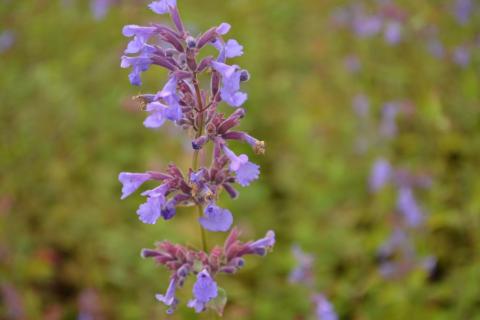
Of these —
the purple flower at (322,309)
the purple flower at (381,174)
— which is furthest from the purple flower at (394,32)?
the purple flower at (322,309)

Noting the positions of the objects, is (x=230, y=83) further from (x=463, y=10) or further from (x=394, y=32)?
(x=463, y=10)

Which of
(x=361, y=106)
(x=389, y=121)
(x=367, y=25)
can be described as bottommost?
(x=389, y=121)

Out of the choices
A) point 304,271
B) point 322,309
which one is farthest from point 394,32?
point 322,309

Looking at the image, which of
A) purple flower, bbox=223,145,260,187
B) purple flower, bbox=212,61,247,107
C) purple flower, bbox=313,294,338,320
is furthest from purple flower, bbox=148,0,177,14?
purple flower, bbox=313,294,338,320

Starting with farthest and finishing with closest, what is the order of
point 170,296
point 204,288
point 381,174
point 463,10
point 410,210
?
point 463,10 → point 381,174 → point 410,210 → point 170,296 → point 204,288

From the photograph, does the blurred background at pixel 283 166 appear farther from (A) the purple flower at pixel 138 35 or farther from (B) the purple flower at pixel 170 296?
(A) the purple flower at pixel 138 35

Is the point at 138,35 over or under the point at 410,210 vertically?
under
